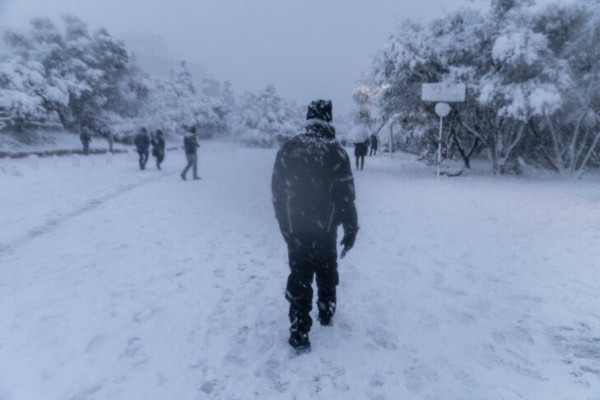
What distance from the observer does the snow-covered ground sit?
316 cm

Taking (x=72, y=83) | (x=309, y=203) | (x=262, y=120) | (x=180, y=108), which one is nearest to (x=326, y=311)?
(x=309, y=203)

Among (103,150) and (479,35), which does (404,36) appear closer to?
(479,35)

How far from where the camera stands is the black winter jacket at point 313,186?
3537 millimetres

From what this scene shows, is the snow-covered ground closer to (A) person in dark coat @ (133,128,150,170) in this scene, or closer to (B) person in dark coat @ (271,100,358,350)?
(B) person in dark coat @ (271,100,358,350)

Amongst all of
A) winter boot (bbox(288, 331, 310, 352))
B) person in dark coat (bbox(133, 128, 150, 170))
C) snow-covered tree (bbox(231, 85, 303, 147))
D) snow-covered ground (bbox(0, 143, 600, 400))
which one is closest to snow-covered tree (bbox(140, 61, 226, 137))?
snow-covered tree (bbox(231, 85, 303, 147))

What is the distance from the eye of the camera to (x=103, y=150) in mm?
30547

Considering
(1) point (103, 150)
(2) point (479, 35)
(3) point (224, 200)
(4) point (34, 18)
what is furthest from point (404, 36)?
(4) point (34, 18)

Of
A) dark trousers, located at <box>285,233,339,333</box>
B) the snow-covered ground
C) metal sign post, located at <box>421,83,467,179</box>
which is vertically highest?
metal sign post, located at <box>421,83,467,179</box>

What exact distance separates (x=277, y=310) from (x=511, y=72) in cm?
1437

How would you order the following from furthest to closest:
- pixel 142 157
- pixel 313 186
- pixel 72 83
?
pixel 72 83 → pixel 142 157 → pixel 313 186

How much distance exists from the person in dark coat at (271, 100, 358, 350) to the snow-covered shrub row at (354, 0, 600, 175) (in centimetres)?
1280

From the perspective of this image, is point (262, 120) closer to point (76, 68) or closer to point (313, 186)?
point (76, 68)

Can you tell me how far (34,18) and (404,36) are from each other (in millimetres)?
31898

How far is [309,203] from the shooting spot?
3545 millimetres
